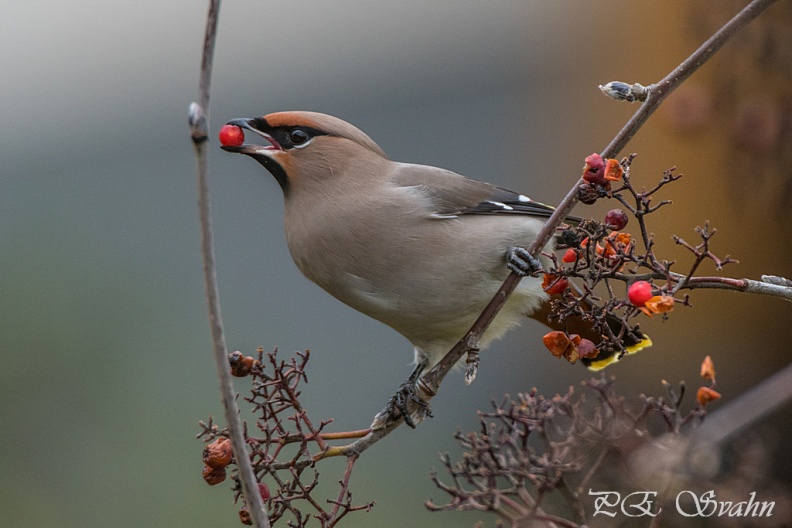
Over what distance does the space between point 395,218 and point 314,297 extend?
4296mm

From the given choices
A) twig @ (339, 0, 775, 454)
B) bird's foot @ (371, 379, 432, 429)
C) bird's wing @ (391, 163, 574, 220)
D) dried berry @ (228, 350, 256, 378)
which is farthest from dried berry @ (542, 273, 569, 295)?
bird's wing @ (391, 163, 574, 220)

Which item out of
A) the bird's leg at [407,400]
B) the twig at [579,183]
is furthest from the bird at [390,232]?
the twig at [579,183]

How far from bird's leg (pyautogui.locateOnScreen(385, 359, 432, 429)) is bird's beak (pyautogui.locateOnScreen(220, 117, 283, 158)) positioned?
0.92 meters

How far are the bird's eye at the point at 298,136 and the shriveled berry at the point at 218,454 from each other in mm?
1440

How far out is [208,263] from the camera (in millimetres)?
1556

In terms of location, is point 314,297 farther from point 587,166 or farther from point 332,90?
point 587,166

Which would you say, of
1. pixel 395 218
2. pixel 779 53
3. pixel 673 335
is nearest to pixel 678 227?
pixel 673 335

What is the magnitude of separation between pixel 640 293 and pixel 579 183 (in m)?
0.31

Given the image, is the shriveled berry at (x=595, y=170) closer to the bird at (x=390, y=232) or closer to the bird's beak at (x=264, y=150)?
the bird at (x=390, y=232)

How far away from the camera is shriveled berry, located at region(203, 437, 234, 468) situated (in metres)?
2.13

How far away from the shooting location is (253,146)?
3.23 meters

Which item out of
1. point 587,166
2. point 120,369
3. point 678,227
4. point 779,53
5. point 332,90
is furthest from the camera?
point 332,90

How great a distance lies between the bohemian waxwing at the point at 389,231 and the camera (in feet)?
10.6

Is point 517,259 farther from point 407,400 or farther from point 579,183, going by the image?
point 579,183
